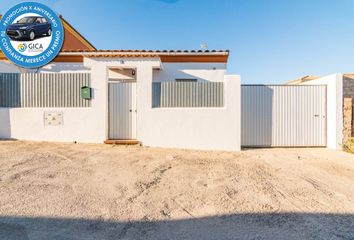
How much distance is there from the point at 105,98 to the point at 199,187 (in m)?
A: 4.90

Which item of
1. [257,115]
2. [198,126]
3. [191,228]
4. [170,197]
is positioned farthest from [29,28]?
[191,228]

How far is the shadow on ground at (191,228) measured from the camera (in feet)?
7.07

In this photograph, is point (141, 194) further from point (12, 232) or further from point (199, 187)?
point (12, 232)

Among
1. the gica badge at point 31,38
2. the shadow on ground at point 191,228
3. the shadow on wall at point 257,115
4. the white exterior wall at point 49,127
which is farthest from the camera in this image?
the gica badge at point 31,38

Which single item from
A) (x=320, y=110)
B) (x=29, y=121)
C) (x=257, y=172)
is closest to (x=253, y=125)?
(x=320, y=110)

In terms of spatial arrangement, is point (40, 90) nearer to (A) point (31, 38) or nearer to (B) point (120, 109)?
(B) point (120, 109)

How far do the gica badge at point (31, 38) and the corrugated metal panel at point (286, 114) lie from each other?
9.74 meters

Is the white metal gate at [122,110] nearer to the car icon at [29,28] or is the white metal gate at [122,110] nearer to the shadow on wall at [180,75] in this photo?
the shadow on wall at [180,75]

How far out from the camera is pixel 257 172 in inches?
173

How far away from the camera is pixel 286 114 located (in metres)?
7.36

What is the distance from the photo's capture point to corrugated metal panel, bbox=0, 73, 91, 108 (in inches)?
270

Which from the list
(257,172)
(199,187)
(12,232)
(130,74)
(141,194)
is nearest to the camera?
(12,232)

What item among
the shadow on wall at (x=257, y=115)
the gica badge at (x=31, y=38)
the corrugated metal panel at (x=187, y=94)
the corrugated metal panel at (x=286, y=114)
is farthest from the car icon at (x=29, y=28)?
the corrugated metal panel at (x=286, y=114)

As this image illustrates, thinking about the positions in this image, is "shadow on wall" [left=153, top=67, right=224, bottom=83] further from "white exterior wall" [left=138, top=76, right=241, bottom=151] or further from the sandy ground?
the sandy ground
